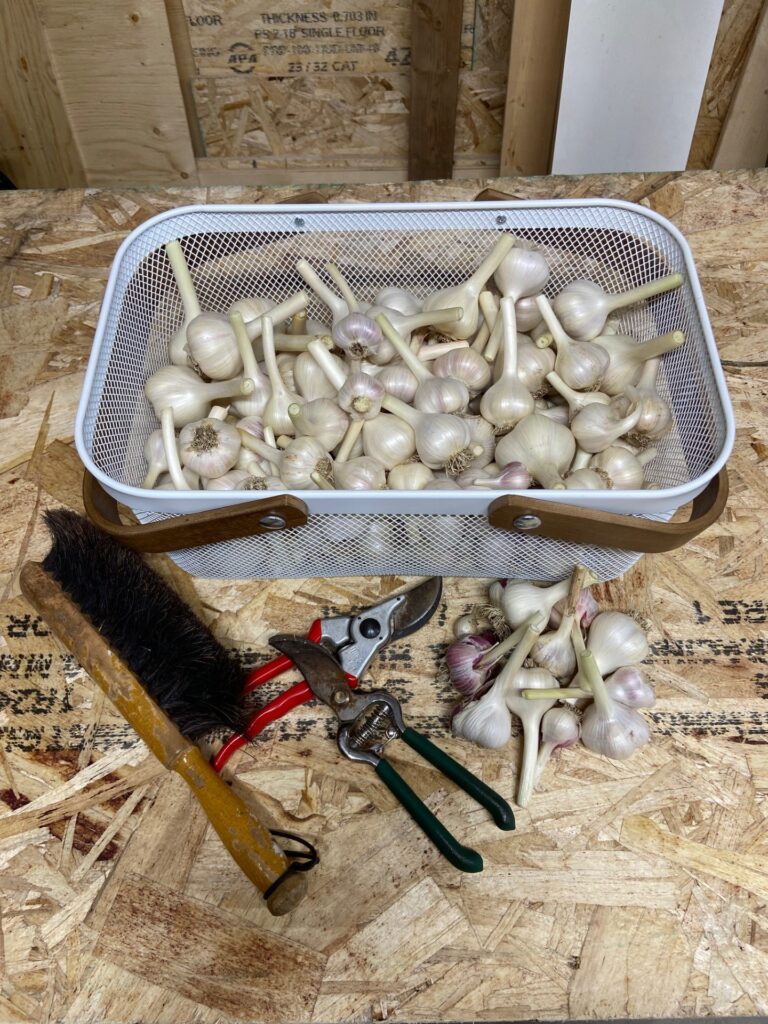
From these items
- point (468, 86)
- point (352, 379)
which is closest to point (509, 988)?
point (352, 379)

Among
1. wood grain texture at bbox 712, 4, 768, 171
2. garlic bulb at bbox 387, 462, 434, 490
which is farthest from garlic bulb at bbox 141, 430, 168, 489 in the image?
wood grain texture at bbox 712, 4, 768, 171

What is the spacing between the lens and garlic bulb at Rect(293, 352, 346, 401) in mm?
784

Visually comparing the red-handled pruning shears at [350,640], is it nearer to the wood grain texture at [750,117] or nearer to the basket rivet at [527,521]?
the basket rivet at [527,521]

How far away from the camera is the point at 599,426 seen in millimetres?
711

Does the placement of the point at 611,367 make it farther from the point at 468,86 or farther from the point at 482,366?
the point at 468,86

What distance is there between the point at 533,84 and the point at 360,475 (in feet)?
3.60

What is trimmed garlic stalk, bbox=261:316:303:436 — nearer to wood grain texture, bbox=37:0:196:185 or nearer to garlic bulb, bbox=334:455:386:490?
garlic bulb, bbox=334:455:386:490

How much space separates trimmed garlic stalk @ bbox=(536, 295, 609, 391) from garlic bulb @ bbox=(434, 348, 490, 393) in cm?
6

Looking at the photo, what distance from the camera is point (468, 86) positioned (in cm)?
156

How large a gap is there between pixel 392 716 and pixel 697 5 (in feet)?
4.04

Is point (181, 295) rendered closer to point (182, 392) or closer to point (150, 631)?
point (182, 392)

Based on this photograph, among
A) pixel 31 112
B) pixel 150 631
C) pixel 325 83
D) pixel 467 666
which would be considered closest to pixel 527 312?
pixel 467 666

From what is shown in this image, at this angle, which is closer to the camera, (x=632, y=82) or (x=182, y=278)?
(x=182, y=278)

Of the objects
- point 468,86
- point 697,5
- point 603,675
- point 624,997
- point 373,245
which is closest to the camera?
point 624,997
